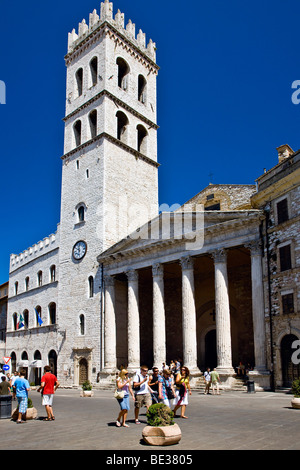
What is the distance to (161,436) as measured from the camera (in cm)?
874

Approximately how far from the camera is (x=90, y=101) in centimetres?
3747

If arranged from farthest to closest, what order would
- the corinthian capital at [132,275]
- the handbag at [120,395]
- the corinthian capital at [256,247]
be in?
the corinthian capital at [132,275] → the corinthian capital at [256,247] → the handbag at [120,395]

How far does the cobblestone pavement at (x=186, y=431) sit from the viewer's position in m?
8.74

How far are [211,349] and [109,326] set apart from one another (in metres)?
7.64

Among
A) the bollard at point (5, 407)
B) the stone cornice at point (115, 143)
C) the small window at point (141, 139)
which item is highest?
the small window at point (141, 139)

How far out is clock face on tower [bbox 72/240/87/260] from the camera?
114ft

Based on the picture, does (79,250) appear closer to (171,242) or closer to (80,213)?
(80,213)

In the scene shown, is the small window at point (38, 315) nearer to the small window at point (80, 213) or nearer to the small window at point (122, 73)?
the small window at point (80, 213)

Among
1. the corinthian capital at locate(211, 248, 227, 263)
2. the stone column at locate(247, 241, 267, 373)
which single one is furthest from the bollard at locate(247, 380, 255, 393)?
the corinthian capital at locate(211, 248, 227, 263)

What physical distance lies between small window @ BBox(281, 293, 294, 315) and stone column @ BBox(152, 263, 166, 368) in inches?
332

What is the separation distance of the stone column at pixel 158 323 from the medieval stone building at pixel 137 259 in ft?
0.21

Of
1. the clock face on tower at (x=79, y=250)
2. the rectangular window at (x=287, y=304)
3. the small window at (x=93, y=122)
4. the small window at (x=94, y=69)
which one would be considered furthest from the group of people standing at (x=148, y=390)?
the small window at (x=94, y=69)
